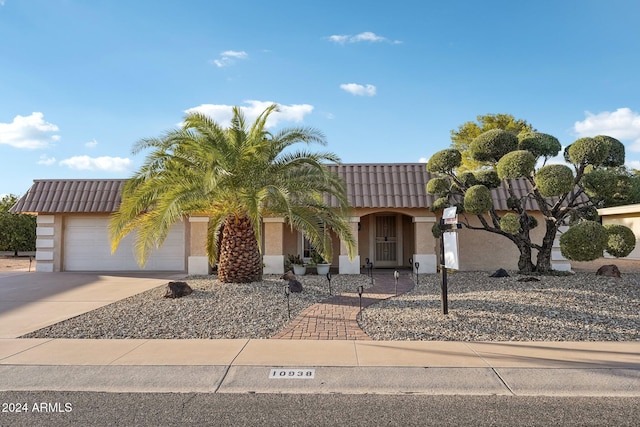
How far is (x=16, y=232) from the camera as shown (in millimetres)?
25609

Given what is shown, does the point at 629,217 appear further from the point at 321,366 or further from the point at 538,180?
the point at 321,366

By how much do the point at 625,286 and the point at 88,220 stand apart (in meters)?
18.1

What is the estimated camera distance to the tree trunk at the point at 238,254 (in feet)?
38.1

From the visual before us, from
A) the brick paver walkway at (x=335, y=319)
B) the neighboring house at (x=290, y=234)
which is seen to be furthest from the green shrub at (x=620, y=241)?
the brick paver walkway at (x=335, y=319)

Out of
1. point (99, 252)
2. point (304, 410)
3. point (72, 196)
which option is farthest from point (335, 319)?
point (72, 196)

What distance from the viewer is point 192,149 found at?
10586 mm

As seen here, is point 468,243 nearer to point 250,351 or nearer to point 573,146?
point 573,146

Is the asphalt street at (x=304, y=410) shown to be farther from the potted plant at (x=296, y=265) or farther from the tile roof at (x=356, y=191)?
the tile roof at (x=356, y=191)

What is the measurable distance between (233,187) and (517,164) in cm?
724

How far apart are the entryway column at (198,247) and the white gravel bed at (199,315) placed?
12.3ft

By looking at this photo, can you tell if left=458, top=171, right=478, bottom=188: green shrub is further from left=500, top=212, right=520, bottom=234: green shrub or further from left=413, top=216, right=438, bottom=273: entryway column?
left=413, top=216, right=438, bottom=273: entryway column

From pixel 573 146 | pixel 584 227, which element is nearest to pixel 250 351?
pixel 584 227

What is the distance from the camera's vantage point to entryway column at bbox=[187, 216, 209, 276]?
15414mm

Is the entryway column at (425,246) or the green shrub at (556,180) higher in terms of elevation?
the green shrub at (556,180)
